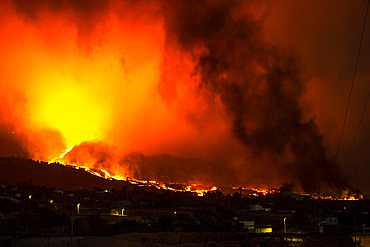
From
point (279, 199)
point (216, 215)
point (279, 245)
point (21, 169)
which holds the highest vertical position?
point (21, 169)

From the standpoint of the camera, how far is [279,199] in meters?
104

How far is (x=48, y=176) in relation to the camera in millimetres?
109188

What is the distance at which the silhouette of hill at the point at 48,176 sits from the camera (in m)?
103

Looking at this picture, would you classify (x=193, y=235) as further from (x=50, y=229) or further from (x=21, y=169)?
(x=21, y=169)

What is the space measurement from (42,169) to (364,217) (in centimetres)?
8125

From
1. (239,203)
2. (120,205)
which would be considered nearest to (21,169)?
(120,205)

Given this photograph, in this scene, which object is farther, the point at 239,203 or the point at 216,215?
the point at 239,203

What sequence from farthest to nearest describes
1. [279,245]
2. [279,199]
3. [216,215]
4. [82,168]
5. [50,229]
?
[82,168]
[279,199]
[216,215]
[50,229]
[279,245]

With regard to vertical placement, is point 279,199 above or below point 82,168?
below

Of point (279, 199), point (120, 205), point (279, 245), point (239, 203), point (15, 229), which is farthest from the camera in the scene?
point (279, 199)

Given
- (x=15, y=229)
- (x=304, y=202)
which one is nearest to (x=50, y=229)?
(x=15, y=229)

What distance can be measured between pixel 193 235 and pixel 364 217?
39.4 meters

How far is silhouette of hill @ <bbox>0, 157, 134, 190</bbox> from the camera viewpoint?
103 m

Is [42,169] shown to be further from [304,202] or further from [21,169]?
[304,202]
